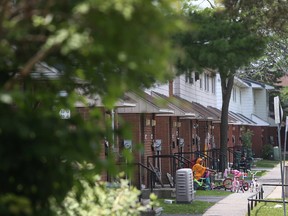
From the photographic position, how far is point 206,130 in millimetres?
35406

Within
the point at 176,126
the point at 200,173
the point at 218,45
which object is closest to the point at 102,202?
the point at 218,45

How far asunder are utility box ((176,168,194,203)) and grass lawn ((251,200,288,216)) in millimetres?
1967

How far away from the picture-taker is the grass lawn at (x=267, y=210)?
678 inches

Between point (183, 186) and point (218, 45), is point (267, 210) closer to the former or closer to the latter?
point (183, 186)

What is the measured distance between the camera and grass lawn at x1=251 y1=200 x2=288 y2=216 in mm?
17212

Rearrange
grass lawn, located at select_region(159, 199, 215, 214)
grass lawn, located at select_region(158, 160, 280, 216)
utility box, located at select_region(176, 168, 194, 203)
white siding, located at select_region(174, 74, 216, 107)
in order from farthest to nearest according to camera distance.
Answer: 1. white siding, located at select_region(174, 74, 216, 107)
2. utility box, located at select_region(176, 168, 194, 203)
3. grass lawn, located at select_region(159, 199, 215, 214)
4. grass lawn, located at select_region(158, 160, 280, 216)

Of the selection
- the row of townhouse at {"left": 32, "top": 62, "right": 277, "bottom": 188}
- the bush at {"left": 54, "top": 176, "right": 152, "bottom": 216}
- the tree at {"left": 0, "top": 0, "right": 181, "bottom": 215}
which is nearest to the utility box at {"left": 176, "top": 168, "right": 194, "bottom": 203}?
the row of townhouse at {"left": 32, "top": 62, "right": 277, "bottom": 188}

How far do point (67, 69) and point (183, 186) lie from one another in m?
15.8

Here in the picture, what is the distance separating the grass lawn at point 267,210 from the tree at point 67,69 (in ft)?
46.1

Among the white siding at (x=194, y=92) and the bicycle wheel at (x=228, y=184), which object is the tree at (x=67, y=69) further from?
the bicycle wheel at (x=228, y=184)

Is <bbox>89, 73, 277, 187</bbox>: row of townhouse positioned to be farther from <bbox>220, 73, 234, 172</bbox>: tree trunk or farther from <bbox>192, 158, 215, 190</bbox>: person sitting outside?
<bbox>220, 73, 234, 172</bbox>: tree trunk

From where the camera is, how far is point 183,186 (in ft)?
62.8

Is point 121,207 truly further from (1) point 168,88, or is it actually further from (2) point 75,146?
(1) point 168,88

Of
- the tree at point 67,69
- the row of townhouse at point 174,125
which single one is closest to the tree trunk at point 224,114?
the row of townhouse at point 174,125
